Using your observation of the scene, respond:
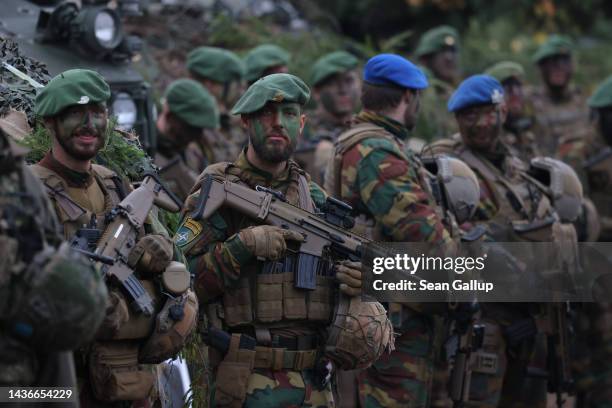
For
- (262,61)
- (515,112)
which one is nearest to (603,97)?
(515,112)

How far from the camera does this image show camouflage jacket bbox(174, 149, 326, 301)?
638 cm

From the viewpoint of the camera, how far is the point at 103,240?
5.76 m

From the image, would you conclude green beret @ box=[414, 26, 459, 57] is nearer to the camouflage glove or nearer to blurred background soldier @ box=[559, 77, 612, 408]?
blurred background soldier @ box=[559, 77, 612, 408]

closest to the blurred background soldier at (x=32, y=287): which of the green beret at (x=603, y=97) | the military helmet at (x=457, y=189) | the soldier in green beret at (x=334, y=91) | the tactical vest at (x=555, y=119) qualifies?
the military helmet at (x=457, y=189)

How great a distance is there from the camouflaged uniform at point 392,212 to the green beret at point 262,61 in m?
3.52

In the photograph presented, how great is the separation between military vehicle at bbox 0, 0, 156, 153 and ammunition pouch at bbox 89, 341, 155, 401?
10.7 ft

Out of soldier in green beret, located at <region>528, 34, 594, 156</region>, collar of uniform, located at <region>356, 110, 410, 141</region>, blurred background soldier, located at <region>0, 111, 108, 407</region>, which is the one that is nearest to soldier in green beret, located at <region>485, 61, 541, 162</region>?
soldier in green beret, located at <region>528, 34, 594, 156</region>

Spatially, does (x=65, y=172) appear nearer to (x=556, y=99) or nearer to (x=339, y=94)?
(x=339, y=94)

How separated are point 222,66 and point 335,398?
480cm

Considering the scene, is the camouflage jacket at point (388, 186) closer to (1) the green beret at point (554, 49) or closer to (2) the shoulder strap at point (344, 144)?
(2) the shoulder strap at point (344, 144)

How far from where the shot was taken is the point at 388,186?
780cm

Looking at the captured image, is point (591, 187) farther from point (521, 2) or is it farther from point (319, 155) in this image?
point (521, 2)

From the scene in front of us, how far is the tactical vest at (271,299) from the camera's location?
646 cm

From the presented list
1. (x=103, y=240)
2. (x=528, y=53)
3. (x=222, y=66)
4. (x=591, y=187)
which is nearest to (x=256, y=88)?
(x=103, y=240)
